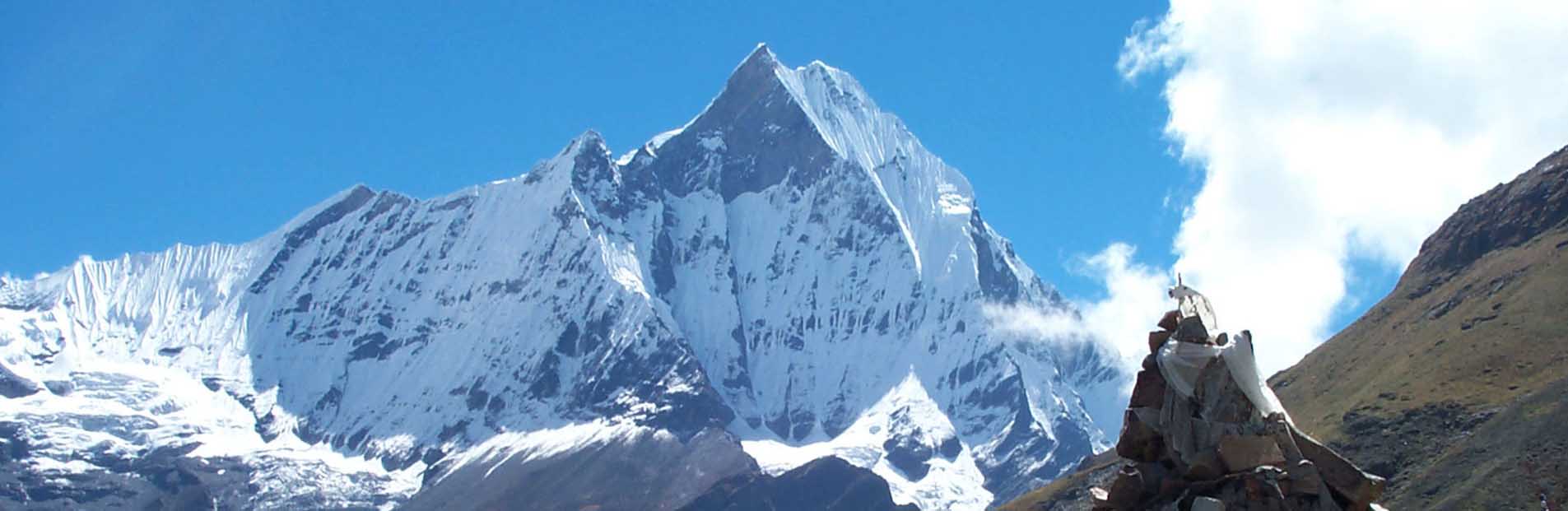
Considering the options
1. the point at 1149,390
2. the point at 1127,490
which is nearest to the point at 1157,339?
the point at 1149,390

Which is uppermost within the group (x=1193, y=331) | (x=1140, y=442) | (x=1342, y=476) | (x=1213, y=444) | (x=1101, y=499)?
(x=1193, y=331)

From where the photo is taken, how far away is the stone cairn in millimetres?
20734

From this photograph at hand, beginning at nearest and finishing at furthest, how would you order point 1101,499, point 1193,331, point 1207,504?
1. point 1207,504
2. point 1193,331
3. point 1101,499

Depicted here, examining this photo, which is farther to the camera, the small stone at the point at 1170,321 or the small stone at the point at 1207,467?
the small stone at the point at 1170,321

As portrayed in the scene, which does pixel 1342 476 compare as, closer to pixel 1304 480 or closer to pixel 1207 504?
pixel 1304 480

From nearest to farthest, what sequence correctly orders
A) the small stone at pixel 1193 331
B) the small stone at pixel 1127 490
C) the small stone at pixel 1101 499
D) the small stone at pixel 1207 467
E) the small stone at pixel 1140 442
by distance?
the small stone at pixel 1207 467, the small stone at pixel 1193 331, the small stone at pixel 1127 490, the small stone at pixel 1140 442, the small stone at pixel 1101 499

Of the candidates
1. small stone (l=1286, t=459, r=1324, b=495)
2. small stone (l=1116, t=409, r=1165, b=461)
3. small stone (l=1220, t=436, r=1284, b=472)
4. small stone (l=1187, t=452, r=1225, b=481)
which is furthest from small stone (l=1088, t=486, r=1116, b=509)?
small stone (l=1286, t=459, r=1324, b=495)

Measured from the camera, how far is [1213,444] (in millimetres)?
21297

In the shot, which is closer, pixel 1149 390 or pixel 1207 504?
pixel 1207 504

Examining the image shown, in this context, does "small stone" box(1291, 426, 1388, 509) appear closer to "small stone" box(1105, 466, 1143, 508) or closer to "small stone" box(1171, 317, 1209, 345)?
"small stone" box(1171, 317, 1209, 345)

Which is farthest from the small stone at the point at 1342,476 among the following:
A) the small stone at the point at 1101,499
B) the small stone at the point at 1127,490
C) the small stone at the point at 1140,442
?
the small stone at the point at 1101,499

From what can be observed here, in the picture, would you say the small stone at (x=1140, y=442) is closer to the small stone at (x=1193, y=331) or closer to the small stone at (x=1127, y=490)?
the small stone at (x=1127, y=490)

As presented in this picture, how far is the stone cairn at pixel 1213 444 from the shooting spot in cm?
2073

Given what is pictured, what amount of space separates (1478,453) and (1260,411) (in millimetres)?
166106
